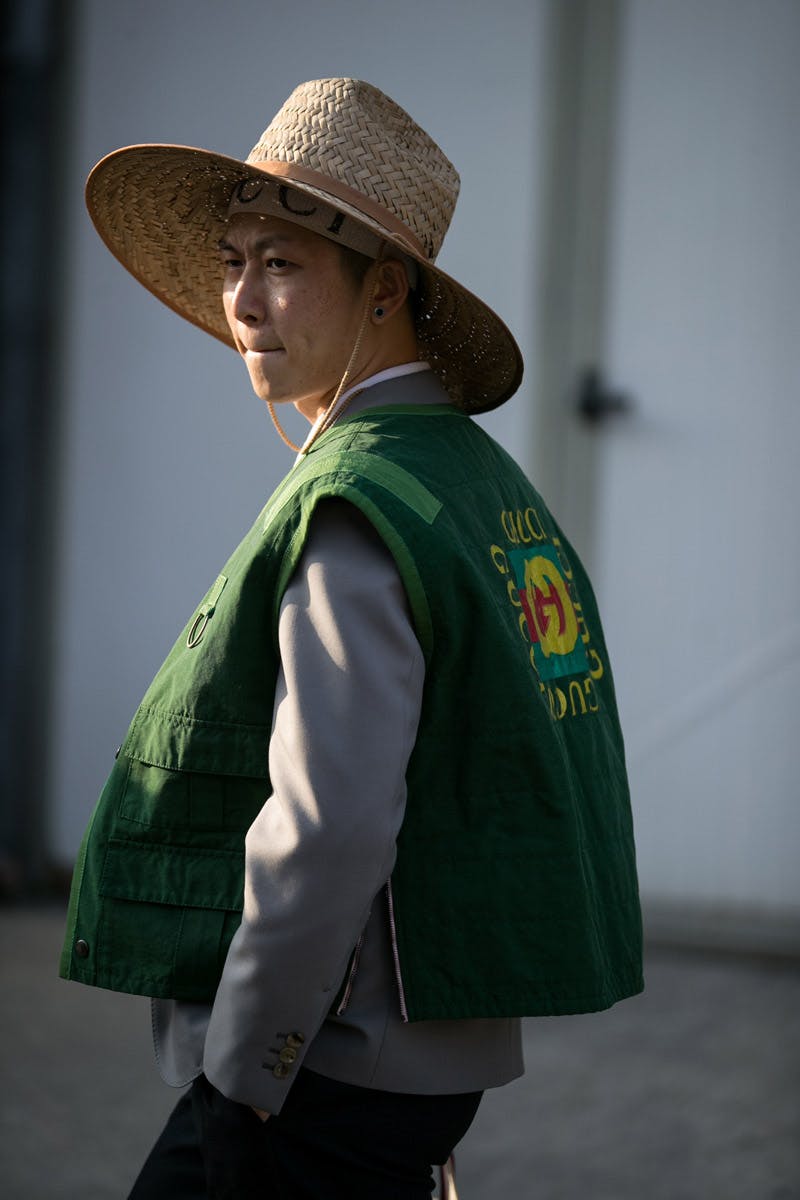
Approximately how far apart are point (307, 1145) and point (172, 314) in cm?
361

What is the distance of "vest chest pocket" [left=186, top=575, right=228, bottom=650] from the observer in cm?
171

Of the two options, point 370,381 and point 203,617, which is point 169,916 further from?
point 370,381

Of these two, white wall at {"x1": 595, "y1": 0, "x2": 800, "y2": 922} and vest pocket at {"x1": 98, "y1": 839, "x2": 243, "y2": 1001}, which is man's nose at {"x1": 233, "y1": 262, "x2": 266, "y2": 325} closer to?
vest pocket at {"x1": 98, "y1": 839, "x2": 243, "y2": 1001}

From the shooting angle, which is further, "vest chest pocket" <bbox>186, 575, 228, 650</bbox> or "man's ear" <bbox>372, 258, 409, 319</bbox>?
"man's ear" <bbox>372, 258, 409, 319</bbox>

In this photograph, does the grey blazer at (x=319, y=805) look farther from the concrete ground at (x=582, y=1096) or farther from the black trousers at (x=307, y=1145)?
the concrete ground at (x=582, y=1096)

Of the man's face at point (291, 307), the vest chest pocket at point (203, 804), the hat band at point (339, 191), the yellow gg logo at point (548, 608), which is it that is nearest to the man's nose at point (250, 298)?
the man's face at point (291, 307)

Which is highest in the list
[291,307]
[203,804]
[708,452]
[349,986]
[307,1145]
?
[291,307]

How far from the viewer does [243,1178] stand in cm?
161

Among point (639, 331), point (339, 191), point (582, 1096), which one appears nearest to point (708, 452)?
point (639, 331)

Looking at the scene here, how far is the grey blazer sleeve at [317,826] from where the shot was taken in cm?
154

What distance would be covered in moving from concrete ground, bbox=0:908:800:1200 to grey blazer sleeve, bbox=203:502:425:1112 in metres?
1.64

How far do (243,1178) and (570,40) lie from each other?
3666 mm

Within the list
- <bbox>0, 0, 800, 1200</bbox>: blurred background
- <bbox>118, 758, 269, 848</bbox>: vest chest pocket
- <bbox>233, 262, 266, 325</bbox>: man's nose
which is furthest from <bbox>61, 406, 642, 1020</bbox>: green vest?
<bbox>0, 0, 800, 1200</bbox>: blurred background

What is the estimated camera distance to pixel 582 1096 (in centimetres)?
351
